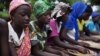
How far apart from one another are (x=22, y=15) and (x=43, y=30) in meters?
0.72

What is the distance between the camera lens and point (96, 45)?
4094mm

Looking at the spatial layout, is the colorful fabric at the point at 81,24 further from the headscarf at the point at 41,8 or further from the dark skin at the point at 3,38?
the dark skin at the point at 3,38

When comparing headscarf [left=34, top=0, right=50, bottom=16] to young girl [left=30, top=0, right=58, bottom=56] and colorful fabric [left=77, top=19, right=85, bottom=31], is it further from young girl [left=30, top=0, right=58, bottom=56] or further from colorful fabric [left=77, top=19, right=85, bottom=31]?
colorful fabric [left=77, top=19, right=85, bottom=31]

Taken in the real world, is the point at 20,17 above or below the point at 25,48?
above

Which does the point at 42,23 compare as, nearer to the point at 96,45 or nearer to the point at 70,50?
the point at 70,50

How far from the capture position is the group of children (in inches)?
110

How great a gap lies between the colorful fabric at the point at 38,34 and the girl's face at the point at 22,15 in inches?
15.6

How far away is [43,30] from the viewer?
347 cm

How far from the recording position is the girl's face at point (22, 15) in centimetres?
278

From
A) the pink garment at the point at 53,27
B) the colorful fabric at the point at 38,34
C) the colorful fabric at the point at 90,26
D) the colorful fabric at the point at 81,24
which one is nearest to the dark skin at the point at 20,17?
the colorful fabric at the point at 38,34

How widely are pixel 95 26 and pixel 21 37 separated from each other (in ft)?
9.92

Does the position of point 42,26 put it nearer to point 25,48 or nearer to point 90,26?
point 25,48

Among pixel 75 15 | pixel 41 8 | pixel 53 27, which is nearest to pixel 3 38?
pixel 41 8

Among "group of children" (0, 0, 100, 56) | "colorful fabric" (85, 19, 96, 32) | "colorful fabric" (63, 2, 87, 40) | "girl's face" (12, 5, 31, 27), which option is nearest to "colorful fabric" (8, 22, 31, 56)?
"group of children" (0, 0, 100, 56)
